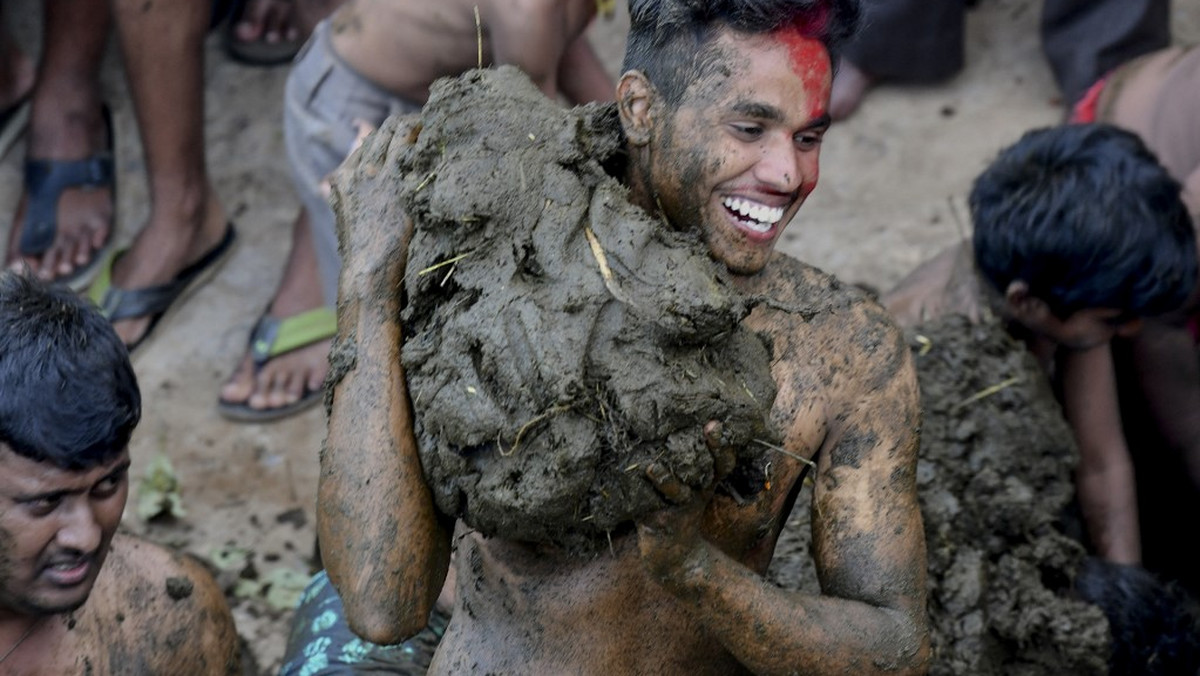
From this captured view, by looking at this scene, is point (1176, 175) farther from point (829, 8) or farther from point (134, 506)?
point (134, 506)

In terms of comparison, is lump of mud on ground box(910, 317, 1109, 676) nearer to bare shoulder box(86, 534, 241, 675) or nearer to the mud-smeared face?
the mud-smeared face

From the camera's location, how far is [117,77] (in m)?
6.92

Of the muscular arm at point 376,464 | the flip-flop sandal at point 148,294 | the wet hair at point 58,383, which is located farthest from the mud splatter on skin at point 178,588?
the flip-flop sandal at point 148,294

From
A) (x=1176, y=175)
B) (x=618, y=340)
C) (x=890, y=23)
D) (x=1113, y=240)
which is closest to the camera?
(x=618, y=340)

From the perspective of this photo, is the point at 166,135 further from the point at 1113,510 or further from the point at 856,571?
the point at 856,571

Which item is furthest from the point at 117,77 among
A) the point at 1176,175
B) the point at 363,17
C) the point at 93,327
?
the point at 1176,175

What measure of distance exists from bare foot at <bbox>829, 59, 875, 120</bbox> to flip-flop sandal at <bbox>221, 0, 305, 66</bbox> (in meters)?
2.54

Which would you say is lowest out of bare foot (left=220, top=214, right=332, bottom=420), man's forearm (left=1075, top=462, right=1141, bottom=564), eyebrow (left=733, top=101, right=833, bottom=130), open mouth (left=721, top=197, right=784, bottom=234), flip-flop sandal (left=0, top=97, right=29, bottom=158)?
bare foot (left=220, top=214, right=332, bottom=420)

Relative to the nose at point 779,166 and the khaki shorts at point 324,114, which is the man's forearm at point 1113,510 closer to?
the nose at point 779,166

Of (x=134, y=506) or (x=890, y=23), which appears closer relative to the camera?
(x=134, y=506)

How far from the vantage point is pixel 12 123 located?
21.2ft

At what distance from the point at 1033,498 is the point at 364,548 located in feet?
7.20

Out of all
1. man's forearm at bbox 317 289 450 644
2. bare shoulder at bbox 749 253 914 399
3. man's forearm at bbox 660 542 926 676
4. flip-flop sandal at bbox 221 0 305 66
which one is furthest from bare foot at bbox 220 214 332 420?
man's forearm at bbox 660 542 926 676

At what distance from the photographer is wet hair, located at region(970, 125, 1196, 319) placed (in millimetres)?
4004
